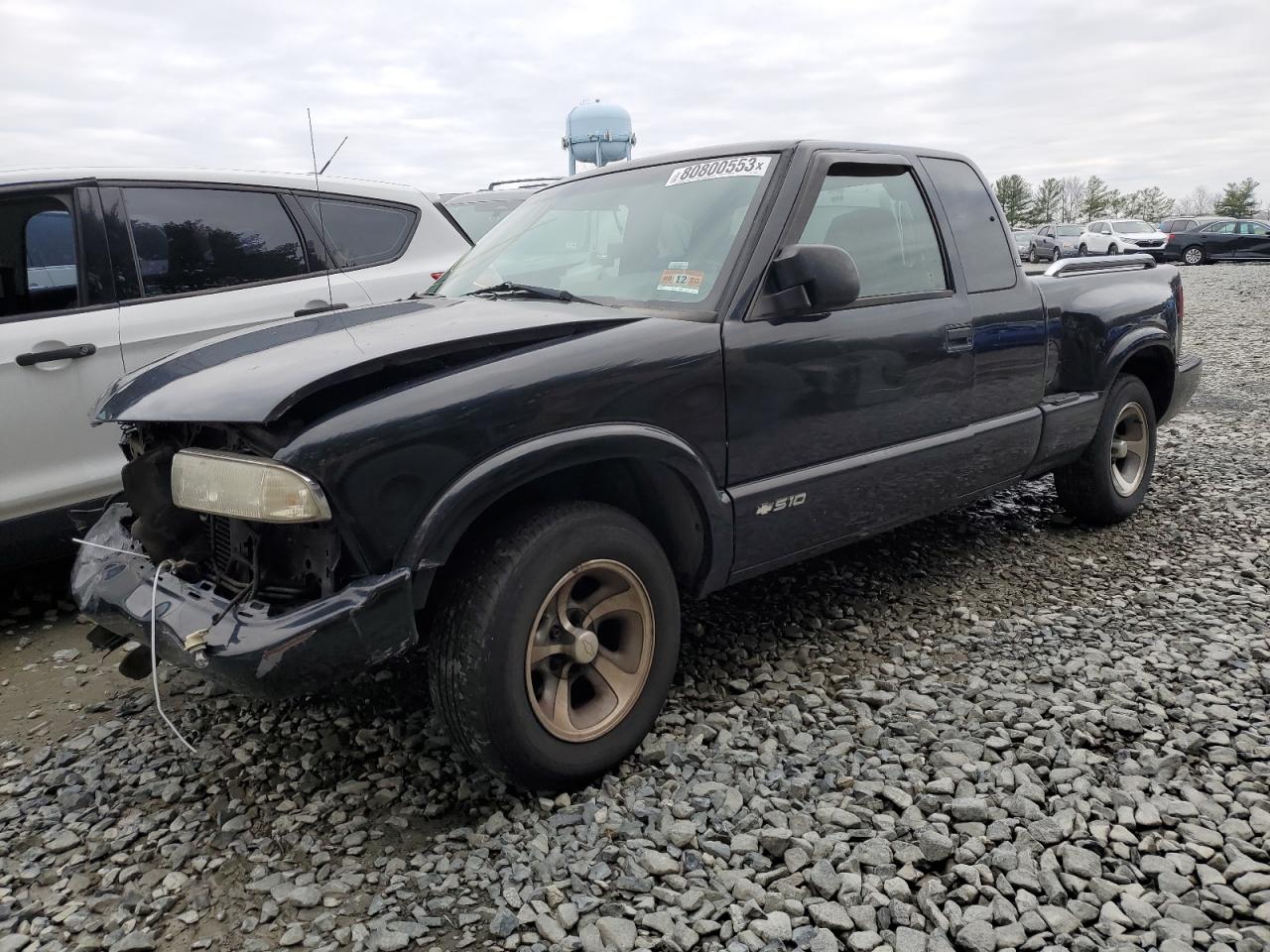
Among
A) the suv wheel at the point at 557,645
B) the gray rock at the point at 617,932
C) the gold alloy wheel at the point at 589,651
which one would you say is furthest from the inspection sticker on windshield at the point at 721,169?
the gray rock at the point at 617,932

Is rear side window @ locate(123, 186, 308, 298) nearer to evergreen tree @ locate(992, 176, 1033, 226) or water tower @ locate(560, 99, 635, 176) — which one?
water tower @ locate(560, 99, 635, 176)

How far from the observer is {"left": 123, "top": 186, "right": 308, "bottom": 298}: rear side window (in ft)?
12.9

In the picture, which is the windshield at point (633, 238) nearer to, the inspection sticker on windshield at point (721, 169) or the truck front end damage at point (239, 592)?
the inspection sticker on windshield at point (721, 169)

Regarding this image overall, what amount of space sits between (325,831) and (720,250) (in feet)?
6.79

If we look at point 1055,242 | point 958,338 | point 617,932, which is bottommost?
point 617,932

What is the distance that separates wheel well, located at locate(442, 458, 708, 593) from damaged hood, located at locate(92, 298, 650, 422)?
16.0 inches

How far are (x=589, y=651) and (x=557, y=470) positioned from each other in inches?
19.7

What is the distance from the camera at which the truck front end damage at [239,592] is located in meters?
2.00

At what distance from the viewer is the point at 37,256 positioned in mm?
3680

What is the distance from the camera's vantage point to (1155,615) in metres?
3.46

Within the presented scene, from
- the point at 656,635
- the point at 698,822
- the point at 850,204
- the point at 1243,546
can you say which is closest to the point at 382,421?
the point at 656,635

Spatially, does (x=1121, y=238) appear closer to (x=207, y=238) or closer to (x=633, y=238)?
(x=633, y=238)

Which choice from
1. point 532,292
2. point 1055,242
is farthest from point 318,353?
point 1055,242

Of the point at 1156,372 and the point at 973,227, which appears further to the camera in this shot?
the point at 1156,372
